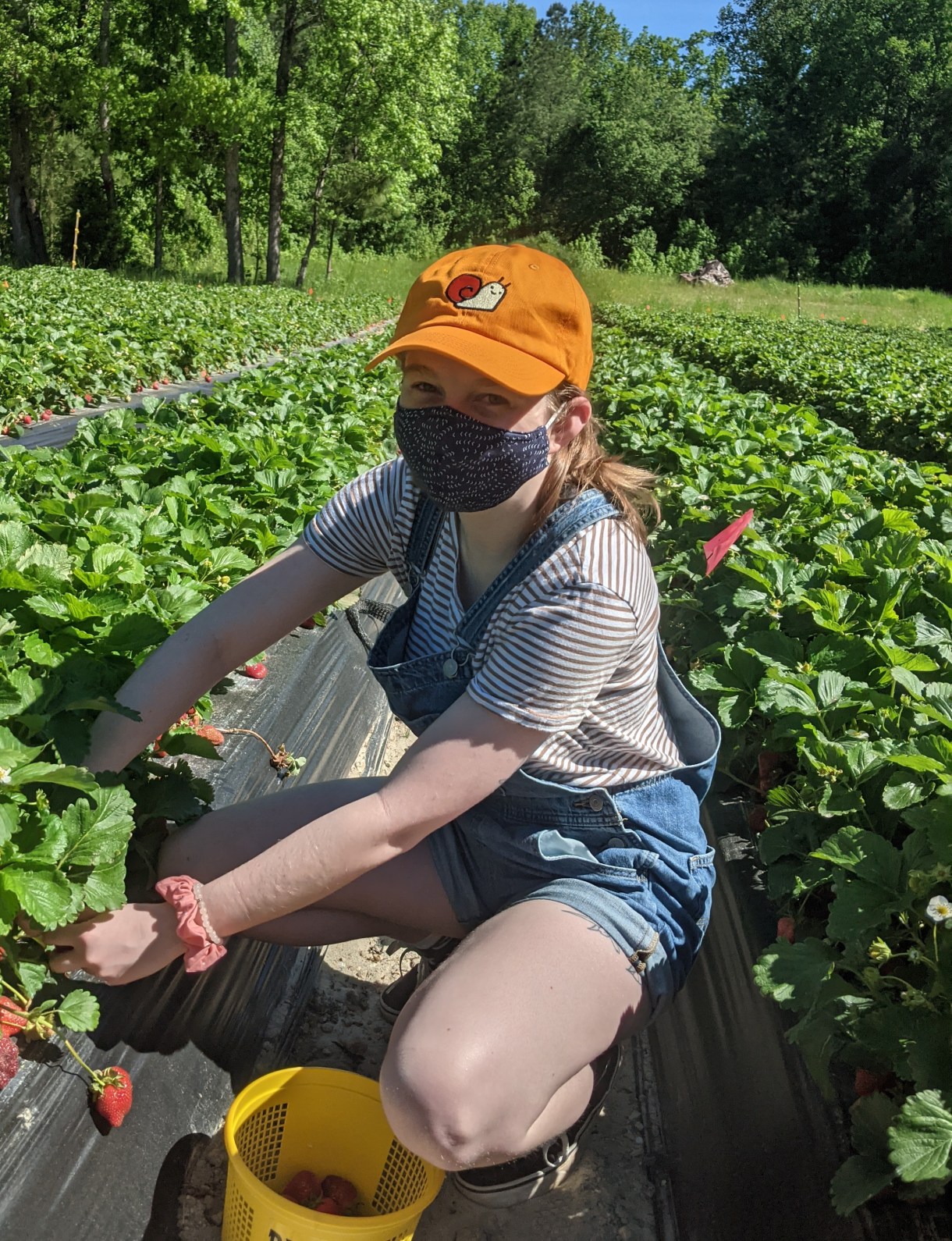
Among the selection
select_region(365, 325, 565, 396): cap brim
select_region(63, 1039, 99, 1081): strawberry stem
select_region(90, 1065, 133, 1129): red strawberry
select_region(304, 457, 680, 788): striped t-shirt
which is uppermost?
select_region(365, 325, 565, 396): cap brim

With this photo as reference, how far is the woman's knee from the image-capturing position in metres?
1.62

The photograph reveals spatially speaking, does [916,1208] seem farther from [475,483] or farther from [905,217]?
[905,217]

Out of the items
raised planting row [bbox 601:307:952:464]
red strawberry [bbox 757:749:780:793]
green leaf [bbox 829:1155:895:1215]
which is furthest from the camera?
raised planting row [bbox 601:307:952:464]

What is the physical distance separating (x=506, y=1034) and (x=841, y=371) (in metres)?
10.4

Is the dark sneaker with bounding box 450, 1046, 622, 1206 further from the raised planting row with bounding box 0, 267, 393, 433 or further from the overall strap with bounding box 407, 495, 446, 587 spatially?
the raised planting row with bounding box 0, 267, 393, 433

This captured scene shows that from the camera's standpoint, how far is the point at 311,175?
40.2 m

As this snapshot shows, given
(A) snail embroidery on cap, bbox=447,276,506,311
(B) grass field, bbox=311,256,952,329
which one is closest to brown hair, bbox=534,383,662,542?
(A) snail embroidery on cap, bbox=447,276,506,311

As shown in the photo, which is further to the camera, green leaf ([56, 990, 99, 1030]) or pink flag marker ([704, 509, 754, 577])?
pink flag marker ([704, 509, 754, 577])

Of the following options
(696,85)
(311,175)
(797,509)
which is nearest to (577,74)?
(696,85)

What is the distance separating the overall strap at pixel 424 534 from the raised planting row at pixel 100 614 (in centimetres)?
53

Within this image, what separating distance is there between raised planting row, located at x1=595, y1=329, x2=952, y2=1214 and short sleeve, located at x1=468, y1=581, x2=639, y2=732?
0.50 metres

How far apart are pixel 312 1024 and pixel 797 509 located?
101 inches

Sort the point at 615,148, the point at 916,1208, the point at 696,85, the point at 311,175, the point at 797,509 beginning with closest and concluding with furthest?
the point at 916,1208
the point at 797,509
the point at 311,175
the point at 615,148
the point at 696,85

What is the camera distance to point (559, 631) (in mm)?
1744
